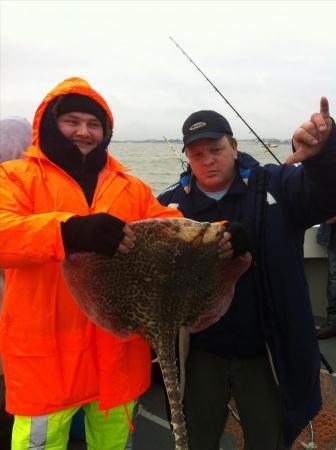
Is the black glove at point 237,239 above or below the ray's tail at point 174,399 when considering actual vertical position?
above

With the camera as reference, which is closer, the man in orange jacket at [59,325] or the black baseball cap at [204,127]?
the man in orange jacket at [59,325]

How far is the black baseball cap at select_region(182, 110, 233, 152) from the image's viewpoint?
2.33 m

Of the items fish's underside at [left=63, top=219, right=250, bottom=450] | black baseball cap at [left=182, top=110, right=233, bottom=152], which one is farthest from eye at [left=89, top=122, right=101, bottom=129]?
fish's underside at [left=63, top=219, right=250, bottom=450]

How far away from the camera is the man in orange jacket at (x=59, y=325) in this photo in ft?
6.51

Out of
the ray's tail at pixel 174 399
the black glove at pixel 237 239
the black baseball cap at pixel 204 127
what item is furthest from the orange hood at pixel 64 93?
the ray's tail at pixel 174 399

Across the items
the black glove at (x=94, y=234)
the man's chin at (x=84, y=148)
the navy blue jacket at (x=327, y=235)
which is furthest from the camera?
the navy blue jacket at (x=327, y=235)

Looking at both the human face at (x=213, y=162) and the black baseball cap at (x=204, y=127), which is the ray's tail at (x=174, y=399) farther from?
the black baseball cap at (x=204, y=127)

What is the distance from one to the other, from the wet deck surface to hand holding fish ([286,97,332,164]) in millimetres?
2511

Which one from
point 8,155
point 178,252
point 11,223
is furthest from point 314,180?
point 8,155

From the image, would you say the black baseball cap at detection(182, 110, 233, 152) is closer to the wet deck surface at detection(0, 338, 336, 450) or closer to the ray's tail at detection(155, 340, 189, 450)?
the ray's tail at detection(155, 340, 189, 450)

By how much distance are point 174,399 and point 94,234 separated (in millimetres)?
813

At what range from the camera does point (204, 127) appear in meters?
2.34

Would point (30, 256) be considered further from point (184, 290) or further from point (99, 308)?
point (184, 290)

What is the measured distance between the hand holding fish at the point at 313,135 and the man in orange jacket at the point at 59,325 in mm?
718
